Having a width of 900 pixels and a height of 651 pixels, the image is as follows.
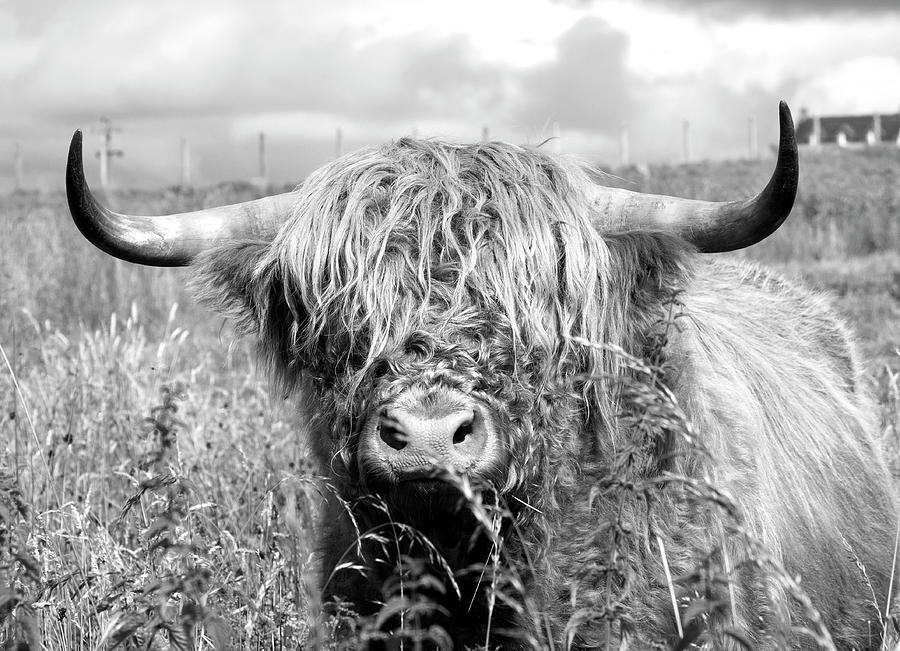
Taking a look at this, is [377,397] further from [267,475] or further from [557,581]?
[267,475]

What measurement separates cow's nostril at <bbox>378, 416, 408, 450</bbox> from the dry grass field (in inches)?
12.8

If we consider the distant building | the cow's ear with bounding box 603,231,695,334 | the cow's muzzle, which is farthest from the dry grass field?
the distant building

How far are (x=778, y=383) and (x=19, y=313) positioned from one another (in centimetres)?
895

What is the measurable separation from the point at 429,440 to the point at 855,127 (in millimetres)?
79710

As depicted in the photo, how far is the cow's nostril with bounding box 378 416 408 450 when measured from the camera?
246cm

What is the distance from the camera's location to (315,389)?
319 centimetres

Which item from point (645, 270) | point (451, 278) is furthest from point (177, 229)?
point (645, 270)

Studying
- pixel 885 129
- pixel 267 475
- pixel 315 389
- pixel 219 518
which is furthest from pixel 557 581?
pixel 885 129

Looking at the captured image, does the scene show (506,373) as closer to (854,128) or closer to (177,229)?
(177,229)

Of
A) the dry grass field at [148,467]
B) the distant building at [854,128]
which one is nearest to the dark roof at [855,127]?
the distant building at [854,128]

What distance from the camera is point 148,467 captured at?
10.2ft

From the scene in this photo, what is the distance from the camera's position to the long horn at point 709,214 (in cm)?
291

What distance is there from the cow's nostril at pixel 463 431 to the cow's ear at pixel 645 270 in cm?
83

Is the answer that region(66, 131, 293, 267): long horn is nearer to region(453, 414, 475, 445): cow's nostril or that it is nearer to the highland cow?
the highland cow
